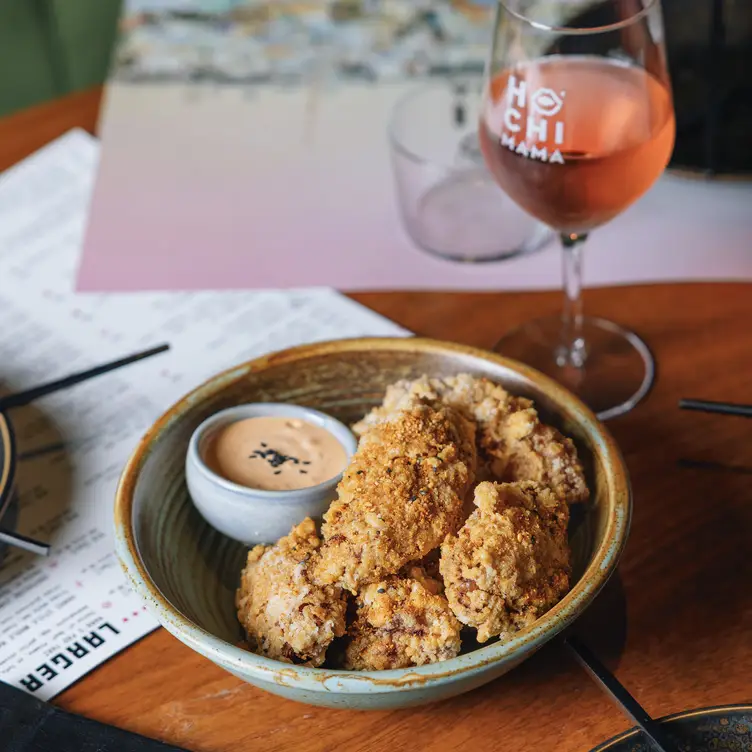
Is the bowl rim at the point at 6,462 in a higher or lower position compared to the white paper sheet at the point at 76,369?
higher

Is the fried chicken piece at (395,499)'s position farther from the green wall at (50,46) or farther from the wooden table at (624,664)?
the green wall at (50,46)

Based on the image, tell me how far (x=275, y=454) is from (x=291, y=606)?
134mm

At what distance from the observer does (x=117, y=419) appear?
869 millimetres

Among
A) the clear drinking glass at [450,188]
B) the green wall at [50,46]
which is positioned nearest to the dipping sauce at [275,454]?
the clear drinking glass at [450,188]

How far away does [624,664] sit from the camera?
65 cm

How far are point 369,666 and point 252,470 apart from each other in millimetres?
165

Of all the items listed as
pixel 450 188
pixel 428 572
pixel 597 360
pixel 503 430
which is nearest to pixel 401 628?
pixel 428 572

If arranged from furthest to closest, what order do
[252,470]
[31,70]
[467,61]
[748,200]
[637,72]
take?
1. [31,70]
2. [467,61]
3. [748,200]
4. [637,72]
5. [252,470]

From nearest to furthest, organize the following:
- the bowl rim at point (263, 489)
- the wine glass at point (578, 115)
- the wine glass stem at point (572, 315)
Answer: the bowl rim at point (263, 489) < the wine glass at point (578, 115) < the wine glass stem at point (572, 315)

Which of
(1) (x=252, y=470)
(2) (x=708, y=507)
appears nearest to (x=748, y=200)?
(2) (x=708, y=507)

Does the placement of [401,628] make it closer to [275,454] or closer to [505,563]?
[505,563]

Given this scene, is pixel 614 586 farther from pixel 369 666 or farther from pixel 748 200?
pixel 748 200

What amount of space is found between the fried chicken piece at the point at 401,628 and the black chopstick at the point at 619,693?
109mm

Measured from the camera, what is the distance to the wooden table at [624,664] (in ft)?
2.02
